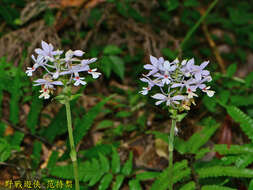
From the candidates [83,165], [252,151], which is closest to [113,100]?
[83,165]

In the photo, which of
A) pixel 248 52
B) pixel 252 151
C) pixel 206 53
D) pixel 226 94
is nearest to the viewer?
pixel 252 151

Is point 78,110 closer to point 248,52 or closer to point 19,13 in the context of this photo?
point 19,13

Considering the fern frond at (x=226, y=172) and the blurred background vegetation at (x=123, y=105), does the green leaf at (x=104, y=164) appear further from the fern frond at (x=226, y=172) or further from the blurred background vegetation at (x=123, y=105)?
the fern frond at (x=226, y=172)

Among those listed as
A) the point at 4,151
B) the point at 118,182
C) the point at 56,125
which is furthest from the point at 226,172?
the point at 4,151

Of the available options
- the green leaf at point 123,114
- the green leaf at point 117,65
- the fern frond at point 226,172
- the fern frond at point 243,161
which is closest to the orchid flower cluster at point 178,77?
the fern frond at point 226,172

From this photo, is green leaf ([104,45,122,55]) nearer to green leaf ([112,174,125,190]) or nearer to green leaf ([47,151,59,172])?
green leaf ([47,151,59,172])

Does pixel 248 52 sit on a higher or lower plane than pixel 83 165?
higher
